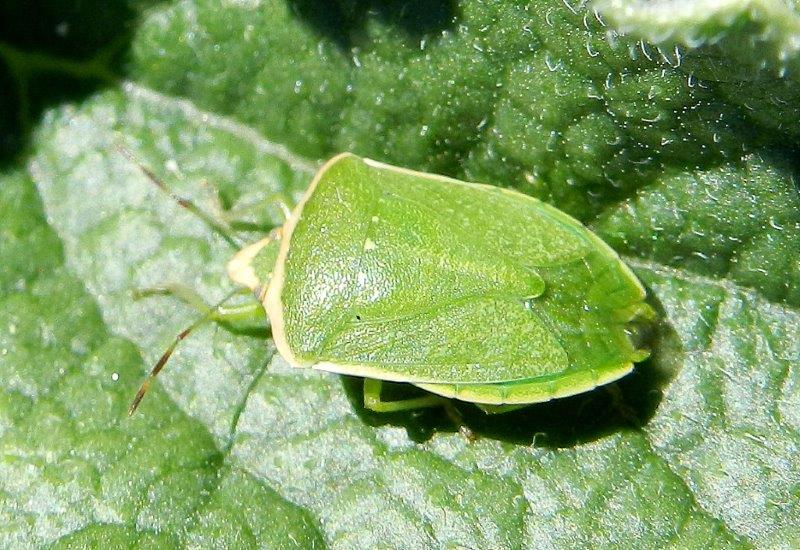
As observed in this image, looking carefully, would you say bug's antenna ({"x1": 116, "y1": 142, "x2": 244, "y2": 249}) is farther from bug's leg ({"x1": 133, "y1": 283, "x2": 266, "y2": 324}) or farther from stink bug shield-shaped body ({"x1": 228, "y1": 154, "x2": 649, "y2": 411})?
stink bug shield-shaped body ({"x1": 228, "y1": 154, "x2": 649, "y2": 411})

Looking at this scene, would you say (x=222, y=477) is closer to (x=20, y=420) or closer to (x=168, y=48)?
(x=20, y=420)

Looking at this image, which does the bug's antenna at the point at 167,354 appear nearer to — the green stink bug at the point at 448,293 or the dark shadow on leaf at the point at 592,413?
the green stink bug at the point at 448,293

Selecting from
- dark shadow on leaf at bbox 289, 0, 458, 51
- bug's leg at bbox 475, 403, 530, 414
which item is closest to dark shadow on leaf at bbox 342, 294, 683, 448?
bug's leg at bbox 475, 403, 530, 414

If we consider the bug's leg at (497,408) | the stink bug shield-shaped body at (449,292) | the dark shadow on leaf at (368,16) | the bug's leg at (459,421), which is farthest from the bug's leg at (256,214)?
the bug's leg at (497,408)

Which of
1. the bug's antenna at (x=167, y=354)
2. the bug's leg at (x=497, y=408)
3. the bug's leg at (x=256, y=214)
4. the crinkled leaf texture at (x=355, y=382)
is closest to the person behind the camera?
the crinkled leaf texture at (x=355, y=382)

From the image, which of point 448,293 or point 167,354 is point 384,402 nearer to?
point 448,293

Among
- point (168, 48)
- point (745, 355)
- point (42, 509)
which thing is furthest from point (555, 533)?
point (168, 48)

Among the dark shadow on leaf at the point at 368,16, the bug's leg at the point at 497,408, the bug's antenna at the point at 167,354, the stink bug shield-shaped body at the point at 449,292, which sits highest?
the dark shadow on leaf at the point at 368,16
